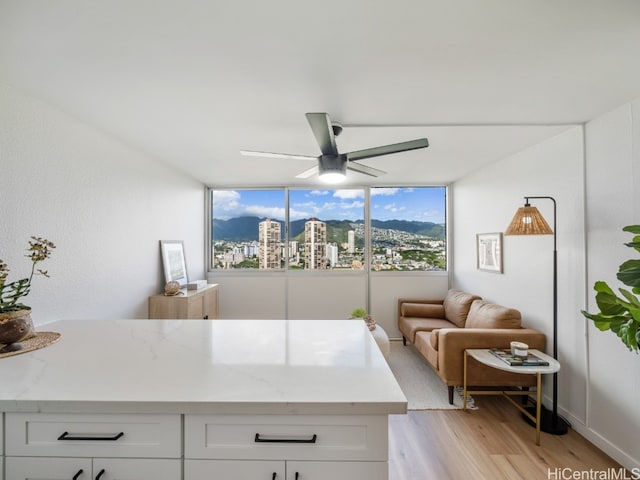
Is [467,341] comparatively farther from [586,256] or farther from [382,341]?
[586,256]

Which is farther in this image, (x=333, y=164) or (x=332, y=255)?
(x=332, y=255)

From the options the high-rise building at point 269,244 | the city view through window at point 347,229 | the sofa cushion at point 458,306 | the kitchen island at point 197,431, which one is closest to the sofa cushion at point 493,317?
the sofa cushion at point 458,306

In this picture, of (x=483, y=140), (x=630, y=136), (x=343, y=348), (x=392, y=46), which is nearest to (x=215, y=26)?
(x=392, y=46)

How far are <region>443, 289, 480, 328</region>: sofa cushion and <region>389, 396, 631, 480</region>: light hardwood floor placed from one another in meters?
1.22

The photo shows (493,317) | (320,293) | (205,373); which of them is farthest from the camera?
(320,293)

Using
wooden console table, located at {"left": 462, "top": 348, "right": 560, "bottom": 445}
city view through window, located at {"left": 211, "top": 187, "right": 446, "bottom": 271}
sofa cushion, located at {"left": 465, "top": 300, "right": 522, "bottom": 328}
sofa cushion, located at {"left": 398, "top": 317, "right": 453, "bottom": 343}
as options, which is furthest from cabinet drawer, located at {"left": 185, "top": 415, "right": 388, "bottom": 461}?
city view through window, located at {"left": 211, "top": 187, "right": 446, "bottom": 271}

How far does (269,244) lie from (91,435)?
3.95 meters

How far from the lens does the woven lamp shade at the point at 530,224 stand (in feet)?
7.84

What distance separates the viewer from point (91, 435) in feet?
3.09

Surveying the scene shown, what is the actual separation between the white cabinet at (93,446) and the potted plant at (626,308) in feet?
6.65

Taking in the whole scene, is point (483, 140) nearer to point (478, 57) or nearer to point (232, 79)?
point (478, 57)

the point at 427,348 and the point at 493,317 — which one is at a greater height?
the point at 493,317

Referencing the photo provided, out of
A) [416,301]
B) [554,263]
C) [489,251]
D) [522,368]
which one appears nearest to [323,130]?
[554,263]

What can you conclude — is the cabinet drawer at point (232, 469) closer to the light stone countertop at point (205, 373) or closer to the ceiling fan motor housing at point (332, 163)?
the light stone countertop at point (205, 373)
